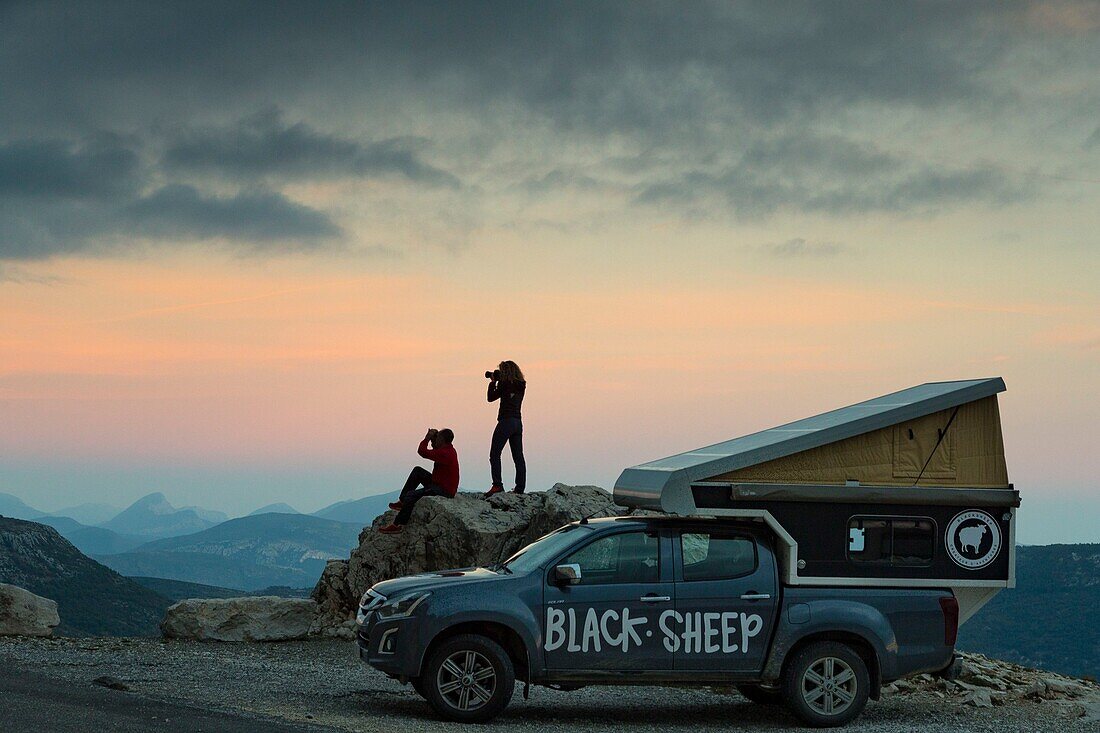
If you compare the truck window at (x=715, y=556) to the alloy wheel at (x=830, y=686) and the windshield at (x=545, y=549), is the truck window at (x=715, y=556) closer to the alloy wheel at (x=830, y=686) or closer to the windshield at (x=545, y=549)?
the windshield at (x=545, y=549)

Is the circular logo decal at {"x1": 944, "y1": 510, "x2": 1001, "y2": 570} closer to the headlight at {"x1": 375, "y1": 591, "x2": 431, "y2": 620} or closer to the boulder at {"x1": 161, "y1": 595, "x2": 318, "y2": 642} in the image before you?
the headlight at {"x1": 375, "y1": 591, "x2": 431, "y2": 620}

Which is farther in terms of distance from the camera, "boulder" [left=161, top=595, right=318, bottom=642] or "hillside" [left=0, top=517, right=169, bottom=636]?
"hillside" [left=0, top=517, right=169, bottom=636]

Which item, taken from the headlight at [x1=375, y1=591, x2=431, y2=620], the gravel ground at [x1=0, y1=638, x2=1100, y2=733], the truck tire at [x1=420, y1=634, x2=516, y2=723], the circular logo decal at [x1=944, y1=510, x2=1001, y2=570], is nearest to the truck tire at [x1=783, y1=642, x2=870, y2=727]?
the gravel ground at [x1=0, y1=638, x2=1100, y2=733]

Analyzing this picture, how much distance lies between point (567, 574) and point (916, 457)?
12.7 feet

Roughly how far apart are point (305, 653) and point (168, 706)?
6.22 meters

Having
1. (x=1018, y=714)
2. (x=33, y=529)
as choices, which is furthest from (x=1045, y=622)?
(x=1018, y=714)

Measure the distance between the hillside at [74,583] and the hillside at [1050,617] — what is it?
87803mm

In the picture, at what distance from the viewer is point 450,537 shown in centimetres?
1931

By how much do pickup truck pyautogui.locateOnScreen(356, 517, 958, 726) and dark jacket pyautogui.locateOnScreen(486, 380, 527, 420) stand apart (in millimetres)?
7591

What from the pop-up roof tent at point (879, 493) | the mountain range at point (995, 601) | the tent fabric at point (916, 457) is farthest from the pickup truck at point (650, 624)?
the mountain range at point (995, 601)

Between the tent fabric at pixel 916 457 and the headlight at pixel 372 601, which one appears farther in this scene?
the tent fabric at pixel 916 457

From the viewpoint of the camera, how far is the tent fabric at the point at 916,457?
1259 centimetres

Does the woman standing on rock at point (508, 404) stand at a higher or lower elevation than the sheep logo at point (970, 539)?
higher

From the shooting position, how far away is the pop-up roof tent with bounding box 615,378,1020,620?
12.2 meters
